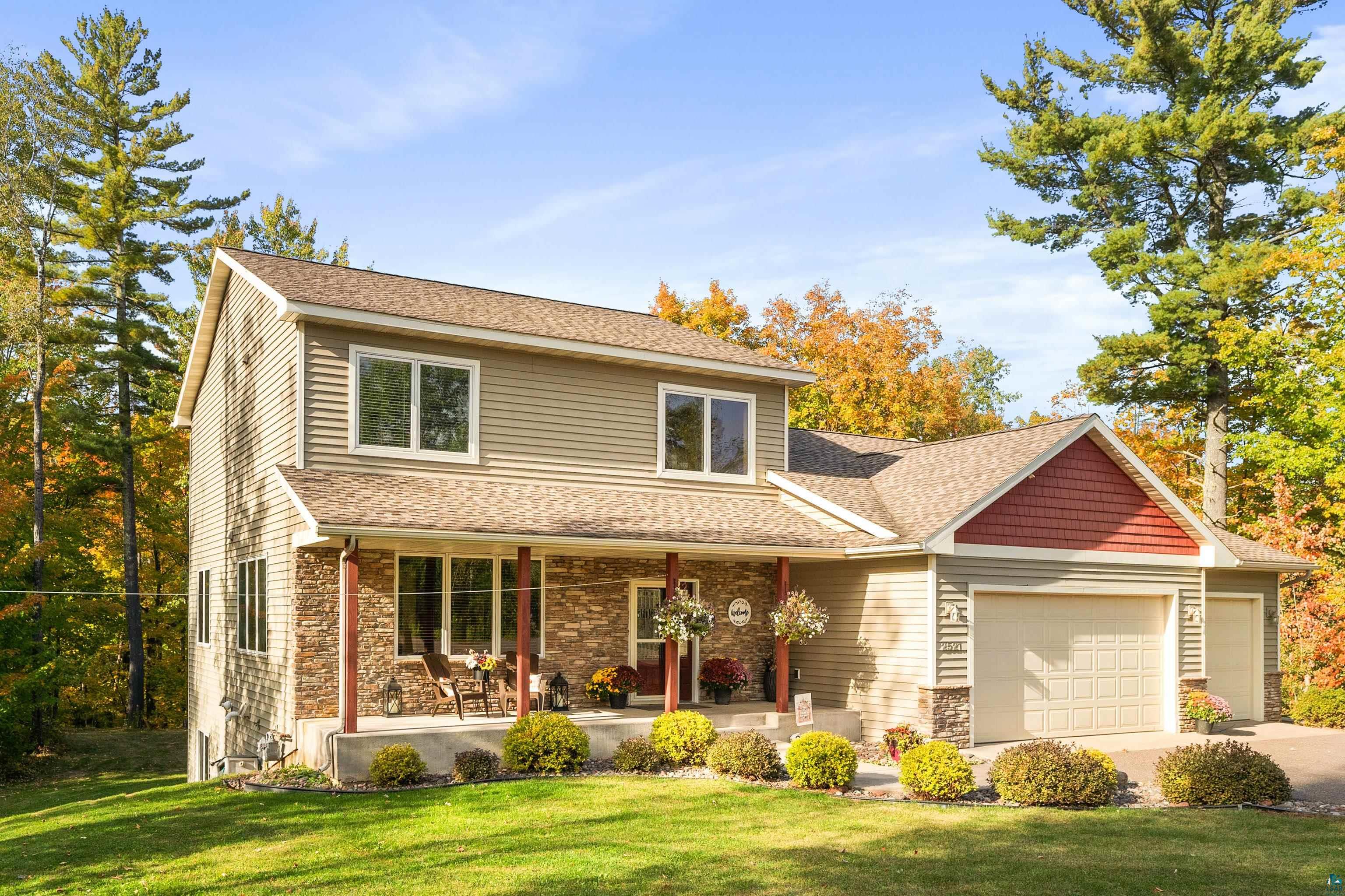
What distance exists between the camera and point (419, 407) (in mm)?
15477

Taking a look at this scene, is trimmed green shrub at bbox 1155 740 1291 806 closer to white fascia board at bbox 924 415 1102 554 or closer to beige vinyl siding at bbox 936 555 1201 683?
beige vinyl siding at bbox 936 555 1201 683

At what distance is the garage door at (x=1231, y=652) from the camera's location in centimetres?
1934

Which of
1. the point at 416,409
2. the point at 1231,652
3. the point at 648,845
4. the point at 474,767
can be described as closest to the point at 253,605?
the point at 416,409

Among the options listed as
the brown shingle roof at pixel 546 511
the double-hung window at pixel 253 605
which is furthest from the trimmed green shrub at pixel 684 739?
the double-hung window at pixel 253 605

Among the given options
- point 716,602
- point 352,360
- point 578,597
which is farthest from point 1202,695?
point 352,360

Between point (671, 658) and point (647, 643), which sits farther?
point (647, 643)

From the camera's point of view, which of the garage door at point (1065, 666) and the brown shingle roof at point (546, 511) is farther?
the garage door at point (1065, 666)

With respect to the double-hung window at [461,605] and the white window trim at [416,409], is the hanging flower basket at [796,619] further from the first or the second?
the white window trim at [416,409]

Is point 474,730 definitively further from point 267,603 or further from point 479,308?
point 479,308

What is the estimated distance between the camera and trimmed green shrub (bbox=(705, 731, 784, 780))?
12734mm

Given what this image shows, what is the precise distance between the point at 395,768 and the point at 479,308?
26.1ft

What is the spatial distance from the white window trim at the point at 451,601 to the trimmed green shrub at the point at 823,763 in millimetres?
5182

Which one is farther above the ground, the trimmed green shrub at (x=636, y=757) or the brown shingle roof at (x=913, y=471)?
the brown shingle roof at (x=913, y=471)

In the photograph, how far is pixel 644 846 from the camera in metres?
9.32
